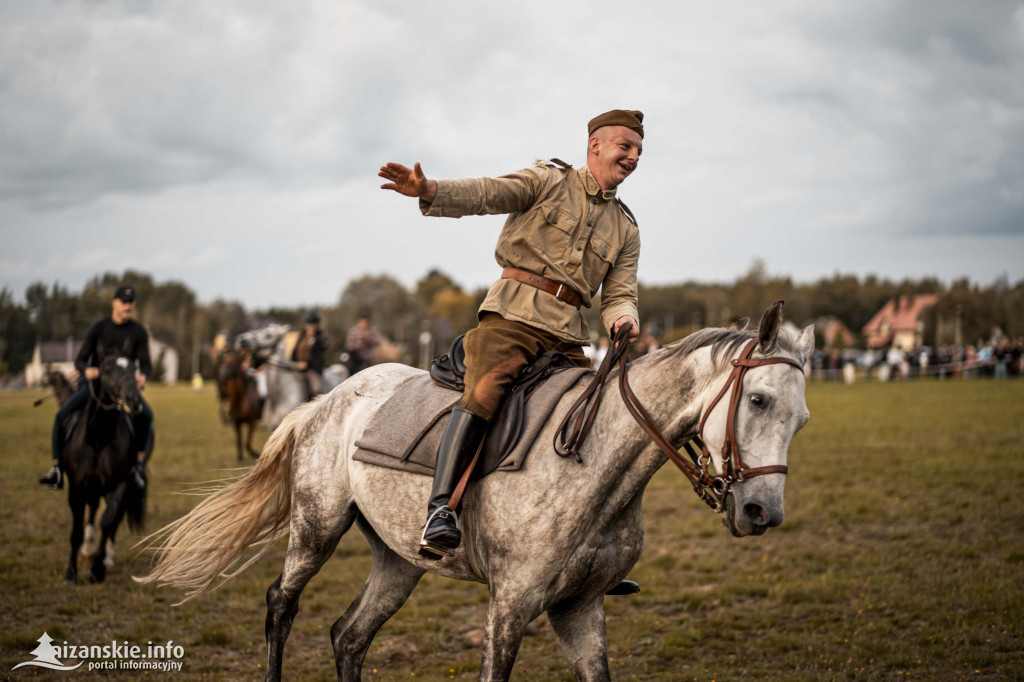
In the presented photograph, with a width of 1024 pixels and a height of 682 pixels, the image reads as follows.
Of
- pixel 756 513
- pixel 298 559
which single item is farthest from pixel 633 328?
pixel 298 559

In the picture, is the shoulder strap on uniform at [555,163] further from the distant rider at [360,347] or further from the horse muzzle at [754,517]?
the distant rider at [360,347]

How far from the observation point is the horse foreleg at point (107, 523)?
299 inches

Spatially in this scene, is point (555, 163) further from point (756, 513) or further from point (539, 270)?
point (756, 513)

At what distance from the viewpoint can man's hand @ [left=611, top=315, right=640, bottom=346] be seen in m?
3.66

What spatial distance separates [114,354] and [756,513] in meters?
7.10

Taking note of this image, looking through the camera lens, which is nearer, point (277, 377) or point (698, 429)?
→ point (698, 429)

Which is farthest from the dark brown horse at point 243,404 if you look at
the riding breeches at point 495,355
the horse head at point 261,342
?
the riding breeches at point 495,355

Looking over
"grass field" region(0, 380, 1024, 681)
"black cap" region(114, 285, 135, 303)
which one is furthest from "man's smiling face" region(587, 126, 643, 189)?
"black cap" region(114, 285, 135, 303)

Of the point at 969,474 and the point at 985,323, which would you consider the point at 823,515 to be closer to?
the point at 969,474

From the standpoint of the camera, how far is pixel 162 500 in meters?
11.7

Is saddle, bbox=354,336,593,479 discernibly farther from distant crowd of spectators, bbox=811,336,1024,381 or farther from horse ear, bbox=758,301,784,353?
distant crowd of spectators, bbox=811,336,1024,381

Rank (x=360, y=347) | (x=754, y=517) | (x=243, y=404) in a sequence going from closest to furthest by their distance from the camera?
(x=754, y=517) → (x=360, y=347) → (x=243, y=404)

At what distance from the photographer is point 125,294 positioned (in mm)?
7941

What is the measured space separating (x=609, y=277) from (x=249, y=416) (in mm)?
14131
